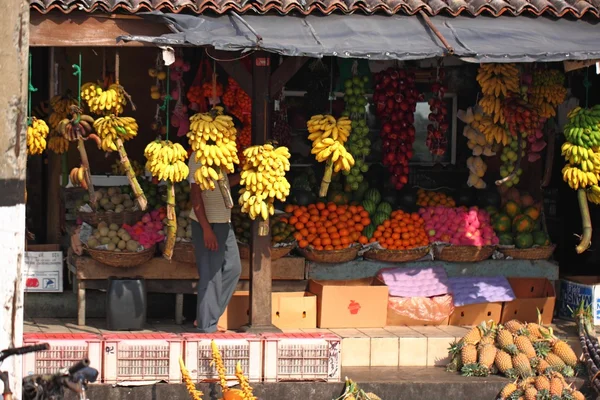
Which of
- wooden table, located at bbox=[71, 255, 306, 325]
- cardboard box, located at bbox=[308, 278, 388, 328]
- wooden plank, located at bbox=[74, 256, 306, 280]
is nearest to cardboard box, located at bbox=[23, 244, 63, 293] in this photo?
wooden table, located at bbox=[71, 255, 306, 325]

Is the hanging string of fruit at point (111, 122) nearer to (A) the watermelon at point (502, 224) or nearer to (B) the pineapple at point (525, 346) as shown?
(B) the pineapple at point (525, 346)

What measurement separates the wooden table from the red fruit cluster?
1.36 meters

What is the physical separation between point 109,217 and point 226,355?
93.9 inches

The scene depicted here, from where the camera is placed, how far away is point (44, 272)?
37.9 ft

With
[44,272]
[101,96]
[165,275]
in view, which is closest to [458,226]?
[165,275]

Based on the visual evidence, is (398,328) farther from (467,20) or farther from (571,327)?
(467,20)

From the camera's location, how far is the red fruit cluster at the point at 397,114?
11.5m

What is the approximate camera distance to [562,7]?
10.7 meters

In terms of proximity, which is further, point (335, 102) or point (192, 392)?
point (335, 102)

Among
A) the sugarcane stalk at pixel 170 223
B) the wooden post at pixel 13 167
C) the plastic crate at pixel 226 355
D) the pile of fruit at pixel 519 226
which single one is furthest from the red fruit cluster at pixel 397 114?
the wooden post at pixel 13 167

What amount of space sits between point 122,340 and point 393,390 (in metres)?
2.37

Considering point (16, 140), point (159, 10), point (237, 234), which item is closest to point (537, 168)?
point (237, 234)

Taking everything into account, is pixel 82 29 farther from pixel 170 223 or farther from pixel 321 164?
pixel 321 164

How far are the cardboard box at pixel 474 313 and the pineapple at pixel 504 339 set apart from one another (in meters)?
1.13
